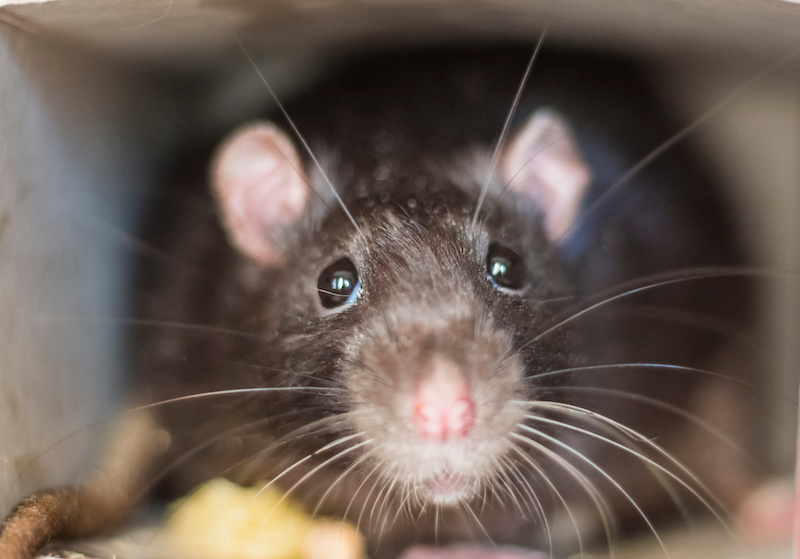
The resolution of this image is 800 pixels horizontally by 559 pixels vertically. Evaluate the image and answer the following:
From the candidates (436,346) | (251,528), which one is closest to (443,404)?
(436,346)

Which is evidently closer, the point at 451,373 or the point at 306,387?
the point at 451,373

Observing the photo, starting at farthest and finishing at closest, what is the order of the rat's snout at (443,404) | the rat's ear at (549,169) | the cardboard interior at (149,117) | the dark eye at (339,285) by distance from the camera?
the rat's ear at (549,169) → the dark eye at (339,285) → the cardboard interior at (149,117) → the rat's snout at (443,404)

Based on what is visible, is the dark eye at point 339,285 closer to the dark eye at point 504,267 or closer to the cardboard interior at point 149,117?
the dark eye at point 504,267

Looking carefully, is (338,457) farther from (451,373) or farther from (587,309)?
(587,309)

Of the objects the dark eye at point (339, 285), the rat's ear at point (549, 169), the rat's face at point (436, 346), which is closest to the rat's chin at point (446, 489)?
the rat's face at point (436, 346)

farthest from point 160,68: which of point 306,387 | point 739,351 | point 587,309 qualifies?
point 739,351

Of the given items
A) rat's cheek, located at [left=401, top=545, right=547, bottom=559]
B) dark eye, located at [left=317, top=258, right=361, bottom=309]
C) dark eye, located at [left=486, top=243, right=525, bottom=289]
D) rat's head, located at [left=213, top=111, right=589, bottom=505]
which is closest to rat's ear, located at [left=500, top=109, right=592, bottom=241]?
rat's head, located at [left=213, top=111, right=589, bottom=505]
